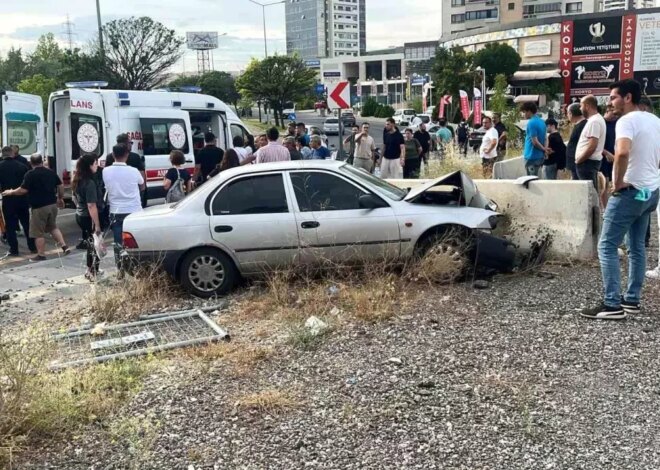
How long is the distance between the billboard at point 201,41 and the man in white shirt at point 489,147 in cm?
10655

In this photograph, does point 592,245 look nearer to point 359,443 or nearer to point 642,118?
point 642,118

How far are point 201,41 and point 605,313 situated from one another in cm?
11577

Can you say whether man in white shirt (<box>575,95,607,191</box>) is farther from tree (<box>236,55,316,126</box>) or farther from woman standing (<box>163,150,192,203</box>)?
tree (<box>236,55,316,126</box>)

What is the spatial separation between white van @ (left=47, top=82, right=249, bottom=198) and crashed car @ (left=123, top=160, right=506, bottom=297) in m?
5.65

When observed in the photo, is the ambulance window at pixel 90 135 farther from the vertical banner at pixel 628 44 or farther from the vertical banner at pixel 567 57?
the vertical banner at pixel 628 44

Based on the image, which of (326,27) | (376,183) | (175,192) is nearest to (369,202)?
(376,183)

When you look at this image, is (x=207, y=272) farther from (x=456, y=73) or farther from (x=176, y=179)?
(x=456, y=73)

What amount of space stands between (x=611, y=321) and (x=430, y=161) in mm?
11395

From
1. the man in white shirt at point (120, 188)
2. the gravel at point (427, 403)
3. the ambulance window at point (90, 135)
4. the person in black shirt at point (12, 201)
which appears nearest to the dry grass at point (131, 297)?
the man in white shirt at point (120, 188)

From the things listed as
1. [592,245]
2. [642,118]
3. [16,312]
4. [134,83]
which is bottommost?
[16,312]

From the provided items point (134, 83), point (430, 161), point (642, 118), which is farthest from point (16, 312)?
point (134, 83)

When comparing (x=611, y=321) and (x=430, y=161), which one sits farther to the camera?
(x=430, y=161)

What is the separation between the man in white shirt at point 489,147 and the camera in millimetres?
13570

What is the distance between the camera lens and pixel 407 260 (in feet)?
23.3
